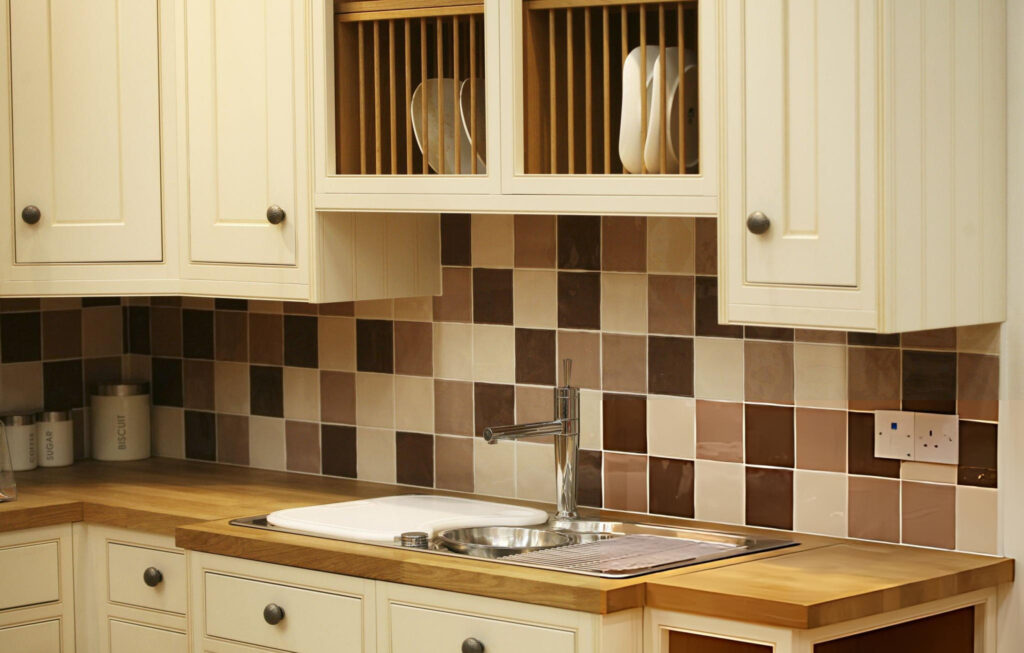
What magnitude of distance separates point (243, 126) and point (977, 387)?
1555mm

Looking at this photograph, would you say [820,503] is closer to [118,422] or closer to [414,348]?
[414,348]

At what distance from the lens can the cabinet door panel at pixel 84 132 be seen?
310cm

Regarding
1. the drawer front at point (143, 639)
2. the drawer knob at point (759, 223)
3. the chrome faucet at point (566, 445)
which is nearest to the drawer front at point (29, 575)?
the drawer front at point (143, 639)

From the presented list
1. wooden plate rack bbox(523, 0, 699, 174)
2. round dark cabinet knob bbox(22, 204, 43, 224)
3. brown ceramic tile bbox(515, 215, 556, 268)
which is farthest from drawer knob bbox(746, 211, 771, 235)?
round dark cabinet knob bbox(22, 204, 43, 224)

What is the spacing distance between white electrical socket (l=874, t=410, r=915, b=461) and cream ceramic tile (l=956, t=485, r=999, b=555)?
12cm

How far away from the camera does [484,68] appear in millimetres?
2787

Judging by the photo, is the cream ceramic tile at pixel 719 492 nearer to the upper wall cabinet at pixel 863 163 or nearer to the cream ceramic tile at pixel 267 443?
the upper wall cabinet at pixel 863 163

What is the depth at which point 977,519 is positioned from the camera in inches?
100

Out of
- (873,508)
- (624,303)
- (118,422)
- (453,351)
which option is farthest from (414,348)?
(873,508)

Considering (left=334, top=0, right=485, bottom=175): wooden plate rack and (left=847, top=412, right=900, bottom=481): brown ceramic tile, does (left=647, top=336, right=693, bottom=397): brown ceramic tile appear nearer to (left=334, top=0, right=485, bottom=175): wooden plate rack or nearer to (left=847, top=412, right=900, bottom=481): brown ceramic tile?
(left=847, top=412, right=900, bottom=481): brown ceramic tile

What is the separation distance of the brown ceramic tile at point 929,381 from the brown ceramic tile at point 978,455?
5 centimetres

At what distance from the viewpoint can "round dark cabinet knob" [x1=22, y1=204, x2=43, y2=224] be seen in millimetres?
3113

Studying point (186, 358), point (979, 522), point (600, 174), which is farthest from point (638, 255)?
point (186, 358)

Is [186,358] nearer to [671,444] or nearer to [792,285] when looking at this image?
[671,444]
